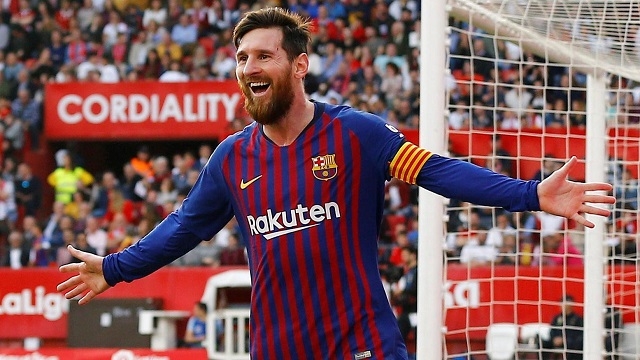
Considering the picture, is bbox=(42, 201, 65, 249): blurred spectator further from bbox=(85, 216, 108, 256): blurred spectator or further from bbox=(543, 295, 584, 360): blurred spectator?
bbox=(543, 295, 584, 360): blurred spectator

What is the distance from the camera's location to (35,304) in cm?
1479

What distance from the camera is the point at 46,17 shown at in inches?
814

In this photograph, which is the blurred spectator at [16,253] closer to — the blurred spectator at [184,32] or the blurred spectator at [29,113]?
the blurred spectator at [29,113]

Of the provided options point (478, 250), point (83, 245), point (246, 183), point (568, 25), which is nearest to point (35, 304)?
point (83, 245)

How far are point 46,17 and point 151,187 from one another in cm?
509

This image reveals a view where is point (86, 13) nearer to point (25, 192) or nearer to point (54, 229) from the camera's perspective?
point (25, 192)

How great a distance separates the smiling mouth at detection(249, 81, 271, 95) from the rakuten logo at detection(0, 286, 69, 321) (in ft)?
34.8

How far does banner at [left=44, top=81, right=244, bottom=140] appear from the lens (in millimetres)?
18203

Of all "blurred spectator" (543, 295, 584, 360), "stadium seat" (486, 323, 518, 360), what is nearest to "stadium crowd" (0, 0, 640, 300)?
"stadium seat" (486, 323, 518, 360)

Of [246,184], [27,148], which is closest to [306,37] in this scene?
[246,184]

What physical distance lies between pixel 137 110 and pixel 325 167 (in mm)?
14374

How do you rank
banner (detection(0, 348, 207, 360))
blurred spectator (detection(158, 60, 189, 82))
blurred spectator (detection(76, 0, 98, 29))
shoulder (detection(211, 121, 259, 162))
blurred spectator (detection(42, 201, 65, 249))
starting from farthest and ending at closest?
blurred spectator (detection(76, 0, 98, 29)) < blurred spectator (detection(158, 60, 189, 82)) < blurred spectator (detection(42, 201, 65, 249)) < banner (detection(0, 348, 207, 360)) < shoulder (detection(211, 121, 259, 162))

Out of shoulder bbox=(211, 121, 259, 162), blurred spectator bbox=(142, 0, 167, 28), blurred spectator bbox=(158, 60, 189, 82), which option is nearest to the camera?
shoulder bbox=(211, 121, 259, 162)

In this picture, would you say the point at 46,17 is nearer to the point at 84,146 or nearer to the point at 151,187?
the point at 84,146
